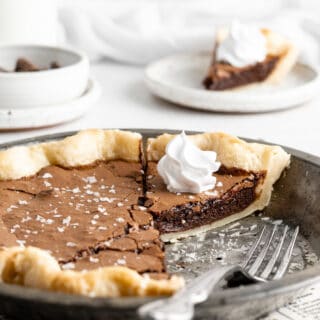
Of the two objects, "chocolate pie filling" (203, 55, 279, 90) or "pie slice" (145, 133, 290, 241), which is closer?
"pie slice" (145, 133, 290, 241)

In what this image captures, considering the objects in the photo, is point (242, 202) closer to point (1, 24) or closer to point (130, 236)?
point (130, 236)

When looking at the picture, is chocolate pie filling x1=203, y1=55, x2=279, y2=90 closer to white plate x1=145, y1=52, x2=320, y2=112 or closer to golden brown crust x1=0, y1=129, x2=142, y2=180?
white plate x1=145, y1=52, x2=320, y2=112

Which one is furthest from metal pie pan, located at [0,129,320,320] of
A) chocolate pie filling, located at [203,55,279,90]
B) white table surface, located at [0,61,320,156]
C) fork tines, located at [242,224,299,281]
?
chocolate pie filling, located at [203,55,279,90]

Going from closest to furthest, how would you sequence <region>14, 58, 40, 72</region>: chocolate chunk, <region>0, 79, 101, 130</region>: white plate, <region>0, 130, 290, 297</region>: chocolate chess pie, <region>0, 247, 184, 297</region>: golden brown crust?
<region>0, 247, 184, 297</region>: golden brown crust → <region>0, 130, 290, 297</region>: chocolate chess pie → <region>0, 79, 101, 130</region>: white plate → <region>14, 58, 40, 72</region>: chocolate chunk

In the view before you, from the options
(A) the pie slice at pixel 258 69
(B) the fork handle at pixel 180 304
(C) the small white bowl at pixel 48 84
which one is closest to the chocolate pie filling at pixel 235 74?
(A) the pie slice at pixel 258 69

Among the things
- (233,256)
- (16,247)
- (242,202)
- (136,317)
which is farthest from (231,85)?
Answer: (136,317)

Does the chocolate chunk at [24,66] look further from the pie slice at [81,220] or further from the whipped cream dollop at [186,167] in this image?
the whipped cream dollop at [186,167]
